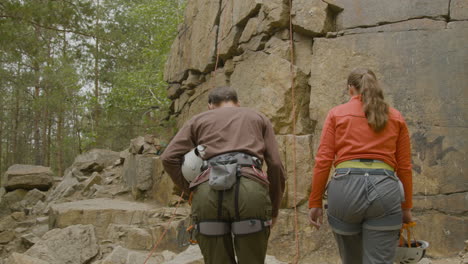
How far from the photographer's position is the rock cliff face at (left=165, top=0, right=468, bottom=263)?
4641 mm

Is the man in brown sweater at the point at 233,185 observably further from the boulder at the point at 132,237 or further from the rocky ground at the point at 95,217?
the boulder at the point at 132,237

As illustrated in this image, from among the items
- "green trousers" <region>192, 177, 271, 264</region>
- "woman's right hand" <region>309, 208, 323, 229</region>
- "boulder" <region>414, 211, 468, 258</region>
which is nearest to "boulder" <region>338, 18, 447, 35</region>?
"boulder" <region>414, 211, 468, 258</region>

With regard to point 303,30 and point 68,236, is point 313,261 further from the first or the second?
point 68,236

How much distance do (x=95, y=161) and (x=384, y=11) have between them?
9.85 meters

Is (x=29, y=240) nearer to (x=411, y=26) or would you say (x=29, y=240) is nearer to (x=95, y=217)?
(x=95, y=217)

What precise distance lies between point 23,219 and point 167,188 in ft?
16.6

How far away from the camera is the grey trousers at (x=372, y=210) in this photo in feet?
7.95

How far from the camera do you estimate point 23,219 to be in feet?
34.7

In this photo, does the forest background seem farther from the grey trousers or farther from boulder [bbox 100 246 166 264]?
the grey trousers

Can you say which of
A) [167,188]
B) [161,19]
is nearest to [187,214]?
[167,188]

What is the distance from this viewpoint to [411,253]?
9.04 ft

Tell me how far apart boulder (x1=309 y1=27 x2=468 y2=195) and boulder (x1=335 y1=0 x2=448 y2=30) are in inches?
8.2

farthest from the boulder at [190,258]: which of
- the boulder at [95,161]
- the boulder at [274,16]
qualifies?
the boulder at [95,161]

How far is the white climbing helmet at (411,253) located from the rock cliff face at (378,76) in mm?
2058
